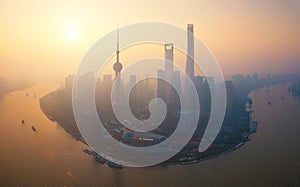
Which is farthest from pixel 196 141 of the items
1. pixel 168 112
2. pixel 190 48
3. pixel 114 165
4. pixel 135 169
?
pixel 190 48

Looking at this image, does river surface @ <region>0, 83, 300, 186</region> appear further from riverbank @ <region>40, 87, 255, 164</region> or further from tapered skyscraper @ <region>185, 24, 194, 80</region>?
tapered skyscraper @ <region>185, 24, 194, 80</region>

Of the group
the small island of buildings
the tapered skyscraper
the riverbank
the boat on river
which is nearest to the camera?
the boat on river

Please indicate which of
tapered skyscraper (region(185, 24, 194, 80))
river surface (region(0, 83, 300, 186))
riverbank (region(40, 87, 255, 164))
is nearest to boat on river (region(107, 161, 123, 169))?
river surface (region(0, 83, 300, 186))

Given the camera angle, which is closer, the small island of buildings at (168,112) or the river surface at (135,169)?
the river surface at (135,169)

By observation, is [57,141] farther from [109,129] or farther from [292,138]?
[292,138]

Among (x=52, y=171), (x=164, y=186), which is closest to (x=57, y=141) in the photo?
(x=52, y=171)

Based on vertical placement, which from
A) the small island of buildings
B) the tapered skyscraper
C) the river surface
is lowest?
the river surface

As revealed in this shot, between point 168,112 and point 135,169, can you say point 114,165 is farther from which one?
point 168,112

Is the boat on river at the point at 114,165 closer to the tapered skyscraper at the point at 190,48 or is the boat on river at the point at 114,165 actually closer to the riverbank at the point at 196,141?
the riverbank at the point at 196,141

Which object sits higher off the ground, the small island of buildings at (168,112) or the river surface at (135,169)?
the small island of buildings at (168,112)

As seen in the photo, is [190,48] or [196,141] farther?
[190,48]

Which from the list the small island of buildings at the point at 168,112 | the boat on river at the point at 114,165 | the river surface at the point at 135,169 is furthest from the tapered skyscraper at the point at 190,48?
the boat on river at the point at 114,165
